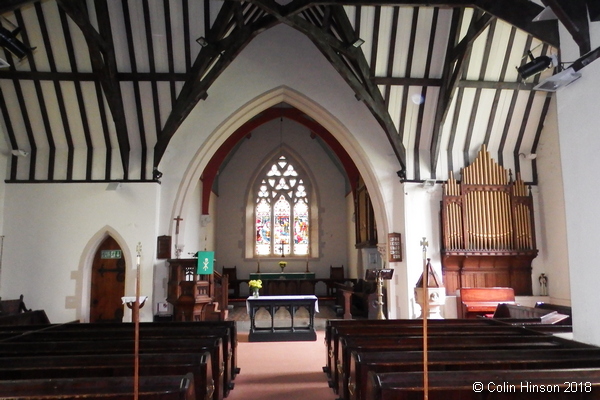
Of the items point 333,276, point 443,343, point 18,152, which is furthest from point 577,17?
point 333,276

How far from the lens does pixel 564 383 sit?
2.40 meters

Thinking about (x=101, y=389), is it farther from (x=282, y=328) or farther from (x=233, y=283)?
(x=233, y=283)

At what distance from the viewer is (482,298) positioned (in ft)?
26.5

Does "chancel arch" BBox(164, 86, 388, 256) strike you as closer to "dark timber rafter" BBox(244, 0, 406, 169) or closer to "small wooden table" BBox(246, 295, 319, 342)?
"dark timber rafter" BBox(244, 0, 406, 169)

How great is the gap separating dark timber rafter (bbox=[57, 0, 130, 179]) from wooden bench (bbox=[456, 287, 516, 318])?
6.78 m

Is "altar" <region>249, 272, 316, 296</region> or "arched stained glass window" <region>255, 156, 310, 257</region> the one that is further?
"arched stained glass window" <region>255, 156, 310, 257</region>

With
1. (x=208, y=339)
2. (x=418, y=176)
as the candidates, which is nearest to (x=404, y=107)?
(x=418, y=176)

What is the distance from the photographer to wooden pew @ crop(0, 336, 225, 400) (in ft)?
11.9

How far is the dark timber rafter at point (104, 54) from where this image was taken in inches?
250

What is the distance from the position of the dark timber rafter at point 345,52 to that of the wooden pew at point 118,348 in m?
4.77

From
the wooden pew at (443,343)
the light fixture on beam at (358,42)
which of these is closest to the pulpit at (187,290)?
the wooden pew at (443,343)

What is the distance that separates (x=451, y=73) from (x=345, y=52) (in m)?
1.86

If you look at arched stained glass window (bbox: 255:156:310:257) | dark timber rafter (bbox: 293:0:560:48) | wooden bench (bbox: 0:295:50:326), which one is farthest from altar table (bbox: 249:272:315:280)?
dark timber rafter (bbox: 293:0:560:48)

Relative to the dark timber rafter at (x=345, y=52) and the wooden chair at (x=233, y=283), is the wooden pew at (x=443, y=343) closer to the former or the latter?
the dark timber rafter at (x=345, y=52)
